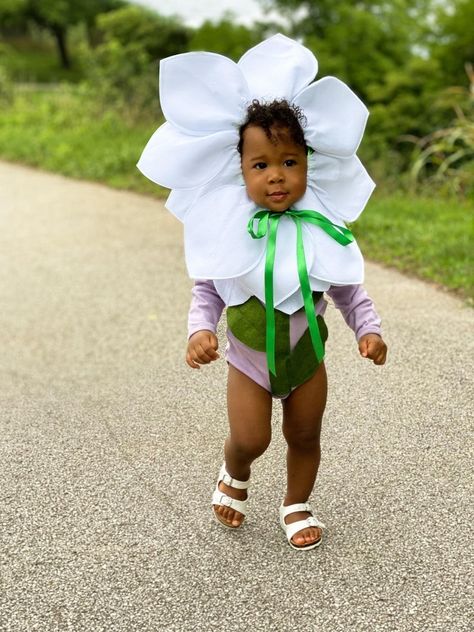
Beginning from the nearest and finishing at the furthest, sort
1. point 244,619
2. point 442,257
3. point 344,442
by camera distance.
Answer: point 244,619
point 344,442
point 442,257

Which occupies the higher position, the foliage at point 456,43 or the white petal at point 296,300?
the white petal at point 296,300

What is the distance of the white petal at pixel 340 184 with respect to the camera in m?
2.63

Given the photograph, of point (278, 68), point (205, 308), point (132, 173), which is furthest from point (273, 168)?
point (132, 173)

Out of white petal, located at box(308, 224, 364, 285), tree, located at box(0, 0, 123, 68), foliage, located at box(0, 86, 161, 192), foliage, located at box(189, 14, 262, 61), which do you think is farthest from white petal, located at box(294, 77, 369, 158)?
tree, located at box(0, 0, 123, 68)

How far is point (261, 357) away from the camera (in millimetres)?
2645

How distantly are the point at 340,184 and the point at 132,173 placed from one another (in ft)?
25.0

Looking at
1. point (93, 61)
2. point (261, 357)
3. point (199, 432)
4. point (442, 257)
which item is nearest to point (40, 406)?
point (199, 432)

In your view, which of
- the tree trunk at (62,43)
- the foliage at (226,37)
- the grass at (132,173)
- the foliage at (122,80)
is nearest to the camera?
the grass at (132,173)

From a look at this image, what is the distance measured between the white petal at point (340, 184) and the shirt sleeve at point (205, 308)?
0.43 metres

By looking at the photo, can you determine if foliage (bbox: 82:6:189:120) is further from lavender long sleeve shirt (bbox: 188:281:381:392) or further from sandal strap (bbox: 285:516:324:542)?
sandal strap (bbox: 285:516:324:542)

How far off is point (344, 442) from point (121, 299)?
9.38 ft

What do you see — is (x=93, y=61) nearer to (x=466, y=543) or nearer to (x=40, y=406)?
(x=40, y=406)

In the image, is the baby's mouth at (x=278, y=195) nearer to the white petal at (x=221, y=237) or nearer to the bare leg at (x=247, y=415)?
the white petal at (x=221, y=237)

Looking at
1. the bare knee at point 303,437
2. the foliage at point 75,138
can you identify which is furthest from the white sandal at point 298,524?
the foliage at point 75,138
